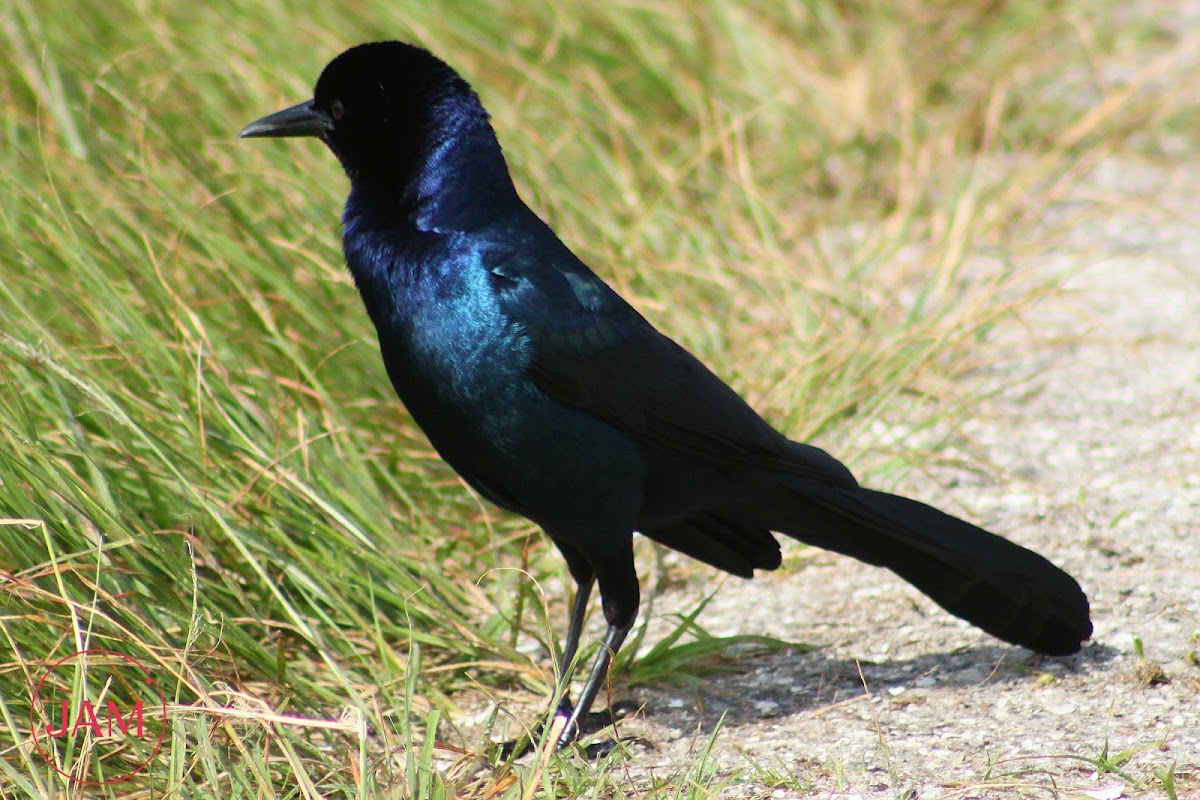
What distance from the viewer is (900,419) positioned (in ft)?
13.3

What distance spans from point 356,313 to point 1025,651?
1925mm

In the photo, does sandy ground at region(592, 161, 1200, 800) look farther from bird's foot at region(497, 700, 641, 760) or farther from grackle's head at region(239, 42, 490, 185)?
grackle's head at region(239, 42, 490, 185)

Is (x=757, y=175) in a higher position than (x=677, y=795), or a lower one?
higher

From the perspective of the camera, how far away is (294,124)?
10.6 feet

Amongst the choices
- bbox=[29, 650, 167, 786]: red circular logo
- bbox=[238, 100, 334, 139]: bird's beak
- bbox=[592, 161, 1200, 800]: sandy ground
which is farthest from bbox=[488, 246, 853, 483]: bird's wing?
bbox=[29, 650, 167, 786]: red circular logo

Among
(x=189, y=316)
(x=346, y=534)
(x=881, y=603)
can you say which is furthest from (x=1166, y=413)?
(x=189, y=316)

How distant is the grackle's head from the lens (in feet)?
9.96

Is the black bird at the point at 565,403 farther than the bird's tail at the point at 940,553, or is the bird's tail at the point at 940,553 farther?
the bird's tail at the point at 940,553

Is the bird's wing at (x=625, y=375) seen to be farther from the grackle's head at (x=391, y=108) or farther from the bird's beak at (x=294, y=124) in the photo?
the bird's beak at (x=294, y=124)

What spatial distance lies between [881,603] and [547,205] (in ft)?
5.26

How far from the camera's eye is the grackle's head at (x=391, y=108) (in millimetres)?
3037

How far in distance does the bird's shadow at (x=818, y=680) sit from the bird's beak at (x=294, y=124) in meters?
1.42

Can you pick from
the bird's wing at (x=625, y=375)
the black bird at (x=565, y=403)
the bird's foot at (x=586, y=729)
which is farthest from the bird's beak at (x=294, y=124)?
the bird's foot at (x=586, y=729)

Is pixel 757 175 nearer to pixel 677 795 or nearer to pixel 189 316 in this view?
pixel 189 316
